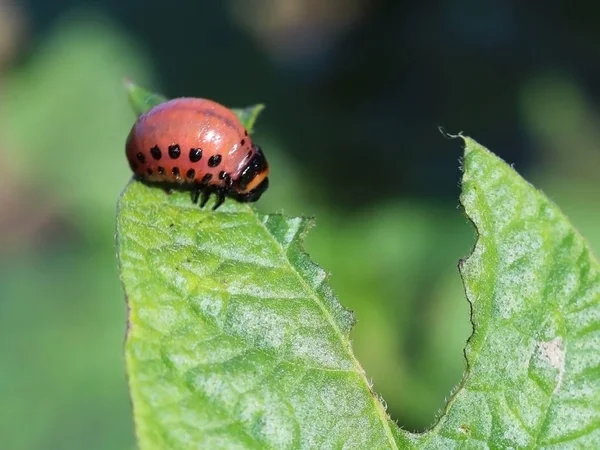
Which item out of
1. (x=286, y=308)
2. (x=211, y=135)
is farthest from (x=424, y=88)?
(x=286, y=308)

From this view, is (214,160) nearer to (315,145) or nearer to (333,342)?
(333,342)

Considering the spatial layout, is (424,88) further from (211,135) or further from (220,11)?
(211,135)

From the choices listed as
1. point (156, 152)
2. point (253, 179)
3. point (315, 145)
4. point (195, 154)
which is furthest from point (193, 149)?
point (315, 145)

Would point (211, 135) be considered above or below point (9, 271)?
above

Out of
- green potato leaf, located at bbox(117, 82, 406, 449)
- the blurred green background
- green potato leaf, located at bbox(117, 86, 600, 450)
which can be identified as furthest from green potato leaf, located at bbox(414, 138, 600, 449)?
the blurred green background

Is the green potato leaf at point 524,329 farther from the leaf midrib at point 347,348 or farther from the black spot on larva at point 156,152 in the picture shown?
the black spot on larva at point 156,152

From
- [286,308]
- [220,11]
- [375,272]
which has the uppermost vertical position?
[220,11]

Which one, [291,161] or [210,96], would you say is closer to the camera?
[291,161]
